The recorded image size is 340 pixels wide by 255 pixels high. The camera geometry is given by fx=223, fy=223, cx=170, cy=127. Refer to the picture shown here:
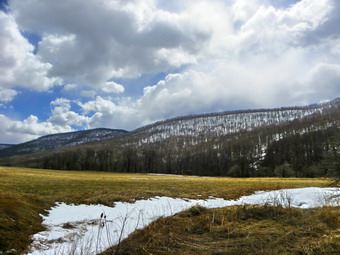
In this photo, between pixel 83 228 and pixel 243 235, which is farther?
pixel 83 228

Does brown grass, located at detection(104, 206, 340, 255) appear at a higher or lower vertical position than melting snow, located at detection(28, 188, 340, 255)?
higher

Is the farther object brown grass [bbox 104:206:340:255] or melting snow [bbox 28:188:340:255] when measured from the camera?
melting snow [bbox 28:188:340:255]

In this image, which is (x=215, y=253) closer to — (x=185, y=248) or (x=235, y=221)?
(x=185, y=248)

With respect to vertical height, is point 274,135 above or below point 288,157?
above

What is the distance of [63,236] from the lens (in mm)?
6703

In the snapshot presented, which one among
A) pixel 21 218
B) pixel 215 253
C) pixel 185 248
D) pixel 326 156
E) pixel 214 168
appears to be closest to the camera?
pixel 215 253

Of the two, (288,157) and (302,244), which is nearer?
(302,244)

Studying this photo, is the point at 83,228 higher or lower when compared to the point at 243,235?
lower

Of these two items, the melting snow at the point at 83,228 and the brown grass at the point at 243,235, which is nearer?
the brown grass at the point at 243,235

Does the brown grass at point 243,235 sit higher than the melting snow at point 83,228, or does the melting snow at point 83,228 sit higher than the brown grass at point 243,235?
the brown grass at point 243,235

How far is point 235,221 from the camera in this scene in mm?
6395

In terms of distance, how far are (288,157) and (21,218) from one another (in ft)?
380

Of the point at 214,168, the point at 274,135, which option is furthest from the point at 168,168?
the point at 274,135

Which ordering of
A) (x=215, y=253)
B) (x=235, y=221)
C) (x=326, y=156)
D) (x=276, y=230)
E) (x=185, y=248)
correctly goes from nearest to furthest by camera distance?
(x=215, y=253) < (x=185, y=248) < (x=276, y=230) < (x=235, y=221) < (x=326, y=156)
